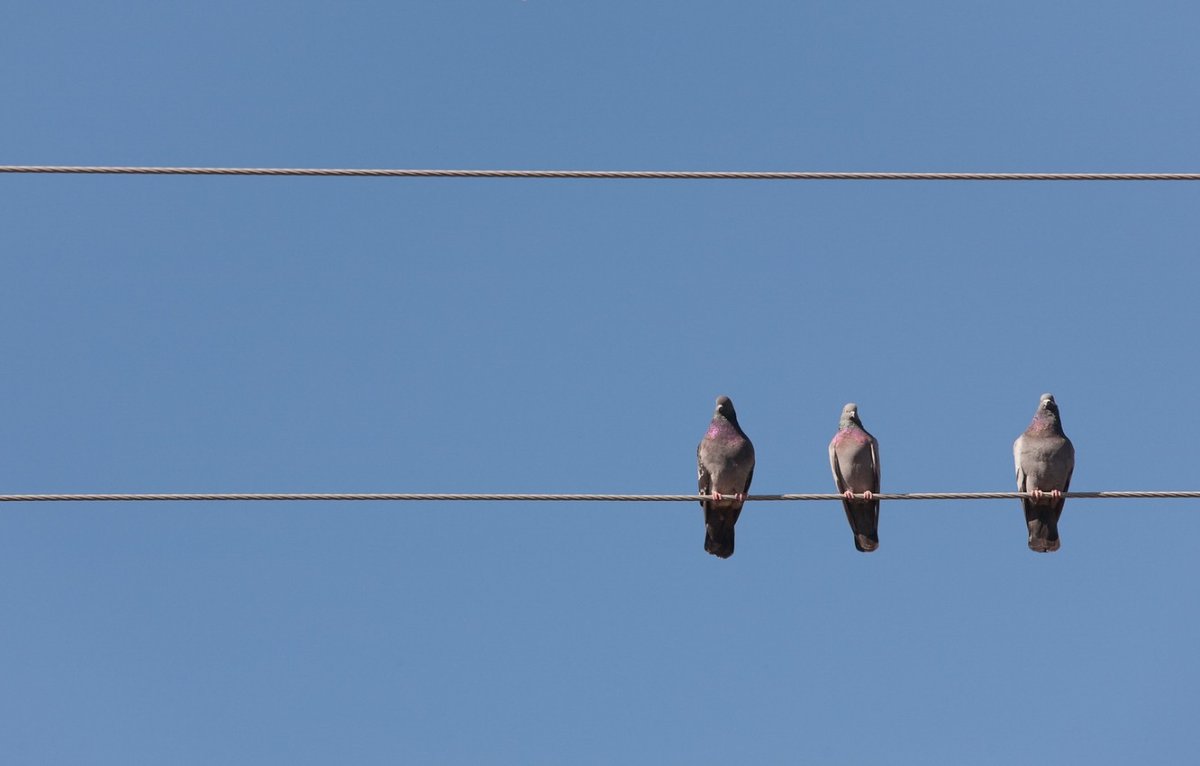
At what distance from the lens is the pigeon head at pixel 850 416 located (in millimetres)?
15672

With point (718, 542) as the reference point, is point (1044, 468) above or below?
Answer: above

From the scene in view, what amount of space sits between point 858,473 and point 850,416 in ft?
1.69

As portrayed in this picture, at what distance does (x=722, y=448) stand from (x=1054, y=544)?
7.50 feet

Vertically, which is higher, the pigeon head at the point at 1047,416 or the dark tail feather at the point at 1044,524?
the pigeon head at the point at 1047,416

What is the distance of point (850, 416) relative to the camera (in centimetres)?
1573

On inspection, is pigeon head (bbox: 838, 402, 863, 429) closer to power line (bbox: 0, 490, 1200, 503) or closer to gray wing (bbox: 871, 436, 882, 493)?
gray wing (bbox: 871, 436, 882, 493)

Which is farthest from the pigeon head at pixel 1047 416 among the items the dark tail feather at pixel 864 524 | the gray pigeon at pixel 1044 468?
the dark tail feather at pixel 864 524

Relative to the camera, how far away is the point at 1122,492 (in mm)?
11102

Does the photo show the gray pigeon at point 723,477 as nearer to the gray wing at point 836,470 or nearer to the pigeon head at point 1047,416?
the gray wing at point 836,470

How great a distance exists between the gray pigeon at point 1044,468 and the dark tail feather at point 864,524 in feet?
3.31

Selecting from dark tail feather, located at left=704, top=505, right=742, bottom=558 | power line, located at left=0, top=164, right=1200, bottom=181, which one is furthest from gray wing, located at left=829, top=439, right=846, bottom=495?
power line, located at left=0, top=164, right=1200, bottom=181

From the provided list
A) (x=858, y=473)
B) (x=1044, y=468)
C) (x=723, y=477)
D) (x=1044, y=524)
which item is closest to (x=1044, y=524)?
(x=1044, y=524)

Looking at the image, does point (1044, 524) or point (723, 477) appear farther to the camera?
point (723, 477)

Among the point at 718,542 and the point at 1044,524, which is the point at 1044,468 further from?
the point at 718,542
